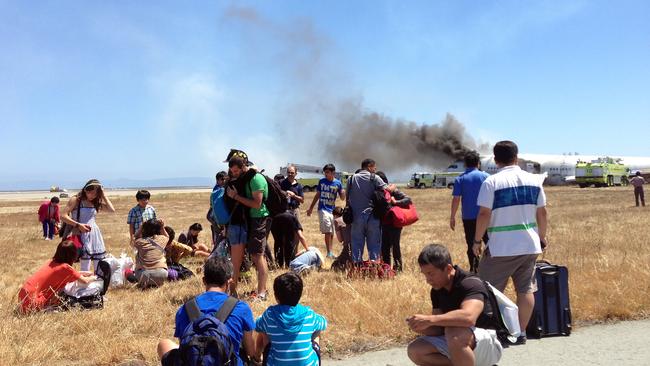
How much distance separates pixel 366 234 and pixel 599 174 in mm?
53955

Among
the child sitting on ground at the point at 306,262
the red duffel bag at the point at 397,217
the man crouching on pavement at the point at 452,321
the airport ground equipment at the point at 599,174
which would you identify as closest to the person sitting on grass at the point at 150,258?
the child sitting on ground at the point at 306,262

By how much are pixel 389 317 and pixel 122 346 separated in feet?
8.34

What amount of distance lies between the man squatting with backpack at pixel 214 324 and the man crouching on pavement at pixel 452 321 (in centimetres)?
107

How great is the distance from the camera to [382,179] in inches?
330

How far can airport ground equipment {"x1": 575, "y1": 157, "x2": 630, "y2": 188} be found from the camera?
54719 mm

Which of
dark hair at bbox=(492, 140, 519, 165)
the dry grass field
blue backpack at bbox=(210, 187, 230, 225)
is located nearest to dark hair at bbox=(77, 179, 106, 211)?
the dry grass field

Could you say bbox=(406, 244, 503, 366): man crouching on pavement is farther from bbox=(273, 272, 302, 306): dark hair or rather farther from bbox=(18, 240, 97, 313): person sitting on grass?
bbox=(18, 240, 97, 313): person sitting on grass

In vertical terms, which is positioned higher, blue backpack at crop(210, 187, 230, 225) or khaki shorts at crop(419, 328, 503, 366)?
blue backpack at crop(210, 187, 230, 225)

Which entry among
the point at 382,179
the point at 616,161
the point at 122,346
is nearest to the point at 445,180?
the point at 616,161

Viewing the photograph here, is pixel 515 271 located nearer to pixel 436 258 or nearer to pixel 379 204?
pixel 436 258

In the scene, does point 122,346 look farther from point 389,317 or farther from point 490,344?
point 490,344

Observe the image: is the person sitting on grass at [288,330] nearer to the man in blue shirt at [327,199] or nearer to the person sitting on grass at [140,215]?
the person sitting on grass at [140,215]

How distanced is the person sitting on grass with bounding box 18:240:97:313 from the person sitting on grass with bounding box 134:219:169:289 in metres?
1.52

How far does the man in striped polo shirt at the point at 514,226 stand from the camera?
15.4 feet
